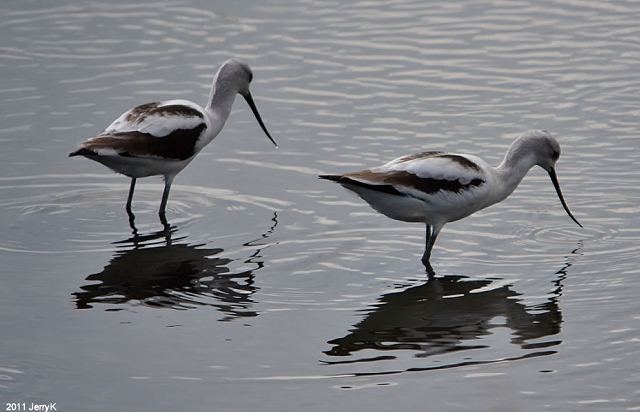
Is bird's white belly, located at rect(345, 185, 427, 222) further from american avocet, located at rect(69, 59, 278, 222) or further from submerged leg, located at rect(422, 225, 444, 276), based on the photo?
american avocet, located at rect(69, 59, 278, 222)

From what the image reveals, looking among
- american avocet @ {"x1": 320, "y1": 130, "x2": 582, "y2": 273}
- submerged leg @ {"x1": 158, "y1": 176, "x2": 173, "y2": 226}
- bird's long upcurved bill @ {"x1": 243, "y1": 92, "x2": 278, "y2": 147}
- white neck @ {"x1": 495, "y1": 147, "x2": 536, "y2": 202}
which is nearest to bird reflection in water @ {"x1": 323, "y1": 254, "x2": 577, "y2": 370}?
american avocet @ {"x1": 320, "y1": 130, "x2": 582, "y2": 273}

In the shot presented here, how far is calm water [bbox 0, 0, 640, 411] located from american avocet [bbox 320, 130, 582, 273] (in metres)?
0.37

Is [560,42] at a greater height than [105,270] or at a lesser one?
greater

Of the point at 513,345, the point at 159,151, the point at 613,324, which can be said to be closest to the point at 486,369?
the point at 513,345

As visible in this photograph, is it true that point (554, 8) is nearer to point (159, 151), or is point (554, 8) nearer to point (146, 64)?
point (146, 64)

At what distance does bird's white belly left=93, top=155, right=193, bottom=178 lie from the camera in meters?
10.5

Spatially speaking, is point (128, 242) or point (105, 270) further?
point (128, 242)

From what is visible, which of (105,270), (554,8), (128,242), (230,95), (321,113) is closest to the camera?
(105,270)

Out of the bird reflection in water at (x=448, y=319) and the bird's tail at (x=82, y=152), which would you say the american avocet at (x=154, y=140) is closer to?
the bird's tail at (x=82, y=152)

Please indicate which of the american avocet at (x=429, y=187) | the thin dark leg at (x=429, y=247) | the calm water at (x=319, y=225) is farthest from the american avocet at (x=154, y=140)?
the thin dark leg at (x=429, y=247)

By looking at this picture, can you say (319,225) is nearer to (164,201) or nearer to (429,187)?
(429,187)

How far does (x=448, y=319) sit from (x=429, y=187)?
1245mm

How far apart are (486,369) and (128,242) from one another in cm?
366

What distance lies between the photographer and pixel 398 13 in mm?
15961
